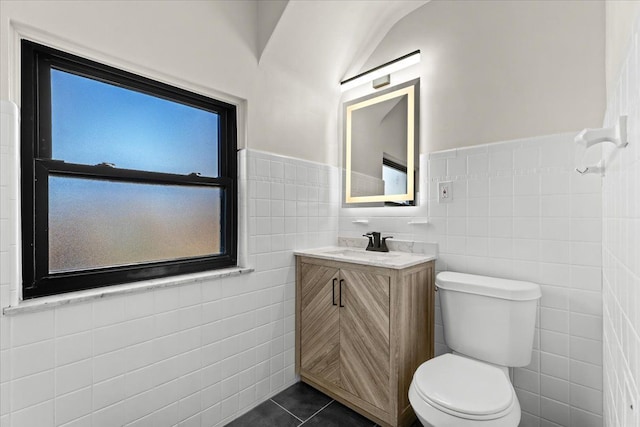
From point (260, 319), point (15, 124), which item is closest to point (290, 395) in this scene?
point (260, 319)

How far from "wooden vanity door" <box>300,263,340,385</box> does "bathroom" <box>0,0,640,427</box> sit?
0.36ft

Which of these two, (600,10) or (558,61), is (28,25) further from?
(600,10)

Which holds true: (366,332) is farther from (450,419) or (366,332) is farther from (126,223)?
(126,223)

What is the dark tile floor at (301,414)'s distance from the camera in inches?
71.1

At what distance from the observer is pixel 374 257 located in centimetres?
196

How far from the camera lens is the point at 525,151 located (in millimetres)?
1720

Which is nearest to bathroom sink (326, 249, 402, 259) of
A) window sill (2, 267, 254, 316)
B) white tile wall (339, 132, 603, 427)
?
white tile wall (339, 132, 603, 427)

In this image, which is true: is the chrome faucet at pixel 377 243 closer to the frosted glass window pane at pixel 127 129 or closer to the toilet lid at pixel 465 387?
the toilet lid at pixel 465 387

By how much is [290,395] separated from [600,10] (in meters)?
2.80

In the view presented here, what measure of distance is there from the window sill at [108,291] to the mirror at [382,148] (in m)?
1.17

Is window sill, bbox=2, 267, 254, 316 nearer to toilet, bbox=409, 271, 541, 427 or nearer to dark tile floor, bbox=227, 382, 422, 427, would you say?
dark tile floor, bbox=227, 382, 422, 427

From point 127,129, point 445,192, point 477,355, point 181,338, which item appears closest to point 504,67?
point 445,192

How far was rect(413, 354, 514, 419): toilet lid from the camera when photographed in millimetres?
1219

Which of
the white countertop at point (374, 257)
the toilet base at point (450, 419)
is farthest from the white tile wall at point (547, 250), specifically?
the toilet base at point (450, 419)
